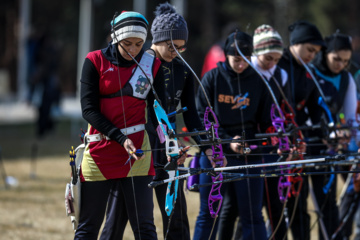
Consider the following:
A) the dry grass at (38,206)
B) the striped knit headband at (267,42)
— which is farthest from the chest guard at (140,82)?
the dry grass at (38,206)

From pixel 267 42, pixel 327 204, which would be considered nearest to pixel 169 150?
pixel 267 42

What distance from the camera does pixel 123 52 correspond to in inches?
148

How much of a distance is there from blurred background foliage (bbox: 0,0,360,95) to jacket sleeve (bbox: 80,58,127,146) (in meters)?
20.2

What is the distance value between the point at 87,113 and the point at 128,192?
526 millimetres

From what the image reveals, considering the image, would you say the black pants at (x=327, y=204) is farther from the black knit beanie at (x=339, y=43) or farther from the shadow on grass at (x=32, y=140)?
the shadow on grass at (x=32, y=140)

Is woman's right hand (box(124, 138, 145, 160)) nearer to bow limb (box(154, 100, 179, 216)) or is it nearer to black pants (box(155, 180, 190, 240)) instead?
bow limb (box(154, 100, 179, 216))

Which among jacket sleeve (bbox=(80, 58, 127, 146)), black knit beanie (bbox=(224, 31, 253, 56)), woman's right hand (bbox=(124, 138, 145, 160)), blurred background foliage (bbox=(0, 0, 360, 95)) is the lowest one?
woman's right hand (bbox=(124, 138, 145, 160))

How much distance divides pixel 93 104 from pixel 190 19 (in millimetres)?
28868

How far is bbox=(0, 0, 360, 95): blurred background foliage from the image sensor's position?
27672 millimetres

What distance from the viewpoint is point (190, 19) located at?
32.2m

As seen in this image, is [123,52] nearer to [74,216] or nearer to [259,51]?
[74,216]

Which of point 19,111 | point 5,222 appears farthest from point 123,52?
point 19,111

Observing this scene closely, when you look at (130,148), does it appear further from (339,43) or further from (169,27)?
(339,43)

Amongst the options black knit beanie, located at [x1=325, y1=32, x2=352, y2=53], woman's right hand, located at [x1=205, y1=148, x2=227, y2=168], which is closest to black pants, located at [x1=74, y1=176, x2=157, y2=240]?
woman's right hand, located at [x1=205, y1=148, x2=227, y2=168]
